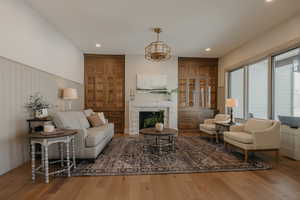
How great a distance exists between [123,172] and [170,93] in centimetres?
412

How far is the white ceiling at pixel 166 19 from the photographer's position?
122 inches

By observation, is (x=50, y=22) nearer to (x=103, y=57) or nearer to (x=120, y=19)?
(x=120, y=19)

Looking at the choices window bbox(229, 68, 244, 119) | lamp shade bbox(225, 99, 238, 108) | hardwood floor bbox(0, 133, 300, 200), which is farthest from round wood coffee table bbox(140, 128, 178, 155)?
window bbox(229, 68, 244, 119)

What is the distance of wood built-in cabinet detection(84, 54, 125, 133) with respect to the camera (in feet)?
20.8

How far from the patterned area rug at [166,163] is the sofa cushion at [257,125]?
2.11 feet

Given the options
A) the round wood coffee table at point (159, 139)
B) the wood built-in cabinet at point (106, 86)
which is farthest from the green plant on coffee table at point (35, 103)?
the wood built-in cabinet at point (106, 86)

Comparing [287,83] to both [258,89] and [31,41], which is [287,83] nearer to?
[258,89]

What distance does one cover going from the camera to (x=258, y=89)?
4805 millimetres

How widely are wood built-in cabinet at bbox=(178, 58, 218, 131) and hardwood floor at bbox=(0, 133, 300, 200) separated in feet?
13.1

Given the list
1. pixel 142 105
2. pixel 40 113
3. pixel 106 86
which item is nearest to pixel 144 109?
pixel 142 105

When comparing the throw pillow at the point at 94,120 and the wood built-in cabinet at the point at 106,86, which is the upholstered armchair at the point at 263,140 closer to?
the throw pillow at the point at 94,120

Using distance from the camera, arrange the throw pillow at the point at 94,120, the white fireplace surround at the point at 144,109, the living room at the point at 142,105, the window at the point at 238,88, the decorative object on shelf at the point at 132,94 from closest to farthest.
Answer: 1. the living room at the point at 142,105
2. the throw pillow at the point at 94,120
3. the window at the point at 238,88
4. the white fireplace surround at the point at 144,109
5. the decorative object on shelf at the point at 132,94

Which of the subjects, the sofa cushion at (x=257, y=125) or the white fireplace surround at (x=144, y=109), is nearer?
the sofa cushion at (x=257, y=125)

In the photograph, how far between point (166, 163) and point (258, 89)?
A: 3607mm
